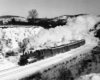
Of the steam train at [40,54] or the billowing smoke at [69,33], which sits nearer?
the steam train at [40,54]

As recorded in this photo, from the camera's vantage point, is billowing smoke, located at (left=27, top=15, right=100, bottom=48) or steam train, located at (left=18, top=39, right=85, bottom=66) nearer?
steam train, located at (left=18, top=39, right=85, bottom=66)

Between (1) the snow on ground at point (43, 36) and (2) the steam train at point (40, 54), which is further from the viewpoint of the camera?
(1) the snow on ground at point (43, 36)

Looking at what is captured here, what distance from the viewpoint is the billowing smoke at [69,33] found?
17500 mm

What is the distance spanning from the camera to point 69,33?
2438cm

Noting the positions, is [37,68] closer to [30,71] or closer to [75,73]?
[30,71]

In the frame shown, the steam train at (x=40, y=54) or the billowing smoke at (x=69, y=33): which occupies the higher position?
the billowing smoke at (x=69, y=33)

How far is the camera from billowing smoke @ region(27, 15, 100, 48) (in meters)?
17.5

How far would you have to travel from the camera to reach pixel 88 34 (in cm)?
3030

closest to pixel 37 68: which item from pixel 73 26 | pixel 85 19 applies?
pixel 73 26

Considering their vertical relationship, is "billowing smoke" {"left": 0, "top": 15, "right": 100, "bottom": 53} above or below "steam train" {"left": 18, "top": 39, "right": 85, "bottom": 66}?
above

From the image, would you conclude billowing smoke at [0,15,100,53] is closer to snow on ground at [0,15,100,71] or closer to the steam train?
snow on ground at [0,15,100,71]

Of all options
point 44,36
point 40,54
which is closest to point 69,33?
point 44,36

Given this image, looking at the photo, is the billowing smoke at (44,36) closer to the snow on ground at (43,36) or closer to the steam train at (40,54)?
the snow on ground at (43,36)

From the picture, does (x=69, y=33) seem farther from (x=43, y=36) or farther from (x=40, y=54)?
(x=40, y=54)
